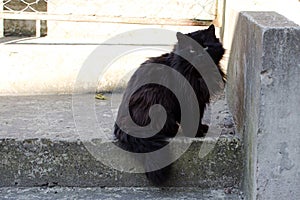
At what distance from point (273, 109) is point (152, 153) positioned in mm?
682

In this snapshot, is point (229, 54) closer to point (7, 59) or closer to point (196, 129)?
point (196, 129)

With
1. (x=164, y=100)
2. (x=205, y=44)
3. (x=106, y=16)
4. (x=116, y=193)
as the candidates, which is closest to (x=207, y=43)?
(x=205, y=44)

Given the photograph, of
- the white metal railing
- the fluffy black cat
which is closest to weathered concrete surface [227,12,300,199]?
the fluffy black cat

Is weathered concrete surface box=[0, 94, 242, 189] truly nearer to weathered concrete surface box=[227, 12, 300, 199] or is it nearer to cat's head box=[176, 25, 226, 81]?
weathered concrete surface box=[227, 12, 300, 199]

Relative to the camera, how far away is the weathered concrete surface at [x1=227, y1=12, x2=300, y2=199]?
217cm

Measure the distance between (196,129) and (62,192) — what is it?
807 millimetres

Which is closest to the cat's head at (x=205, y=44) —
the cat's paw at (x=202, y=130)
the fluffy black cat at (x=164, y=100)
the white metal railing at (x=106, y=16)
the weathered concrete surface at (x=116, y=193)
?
the fluffy black cat at (x=164, y=100)

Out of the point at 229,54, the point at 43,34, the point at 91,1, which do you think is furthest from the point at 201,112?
the point at 43,34

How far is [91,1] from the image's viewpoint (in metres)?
4.79

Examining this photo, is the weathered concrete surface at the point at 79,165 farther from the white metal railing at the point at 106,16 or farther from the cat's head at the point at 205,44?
the white metal railing at the point at 106,16

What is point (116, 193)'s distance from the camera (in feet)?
8.79

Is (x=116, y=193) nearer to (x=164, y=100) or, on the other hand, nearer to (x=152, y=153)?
(x=152, y=153)

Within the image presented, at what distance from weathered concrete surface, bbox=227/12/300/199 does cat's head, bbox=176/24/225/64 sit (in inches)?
13.7

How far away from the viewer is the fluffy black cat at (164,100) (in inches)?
103
